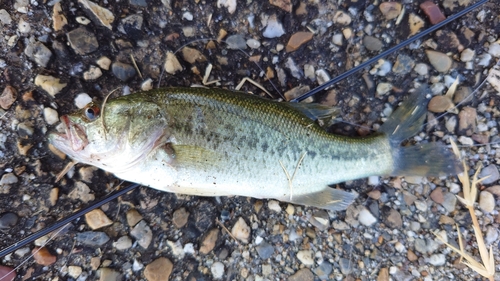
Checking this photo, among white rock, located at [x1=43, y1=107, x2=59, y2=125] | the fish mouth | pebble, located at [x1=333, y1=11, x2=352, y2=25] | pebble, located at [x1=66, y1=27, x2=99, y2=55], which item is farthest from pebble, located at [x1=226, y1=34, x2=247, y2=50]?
white rock, located at [x1=43, y1=107, x2=59, y2=125]

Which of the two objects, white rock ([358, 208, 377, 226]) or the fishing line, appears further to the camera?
white rock ([358, 208, 377, 226])

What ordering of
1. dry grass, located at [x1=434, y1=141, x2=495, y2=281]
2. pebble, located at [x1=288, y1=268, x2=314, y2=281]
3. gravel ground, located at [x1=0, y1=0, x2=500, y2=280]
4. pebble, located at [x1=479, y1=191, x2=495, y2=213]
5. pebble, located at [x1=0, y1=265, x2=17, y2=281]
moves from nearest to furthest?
1. dry grass, located at [x1=434, y1=141, x2=495, y2=281]
2. pebble, located at [x1=0, y1=265, x2=17, y2=281]
3. gravel ground, located at [x1=0, y1=0, x2=500, y2=280]
4. pebble, located at [x1=288, y1=268, x2=314, y2=281]
5. pebble, located at [x1=479, y1=191, x2=495, y2=213]

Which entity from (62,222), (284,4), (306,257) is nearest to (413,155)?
(306,257)

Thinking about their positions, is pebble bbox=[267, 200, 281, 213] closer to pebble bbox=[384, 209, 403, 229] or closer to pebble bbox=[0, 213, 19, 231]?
pebble bbox=[384, 209, 403, 229]

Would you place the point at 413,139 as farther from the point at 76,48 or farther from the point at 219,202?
the point at 76,48

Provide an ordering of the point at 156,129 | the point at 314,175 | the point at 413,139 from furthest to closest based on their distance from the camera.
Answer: the point at 413,139
the point at 314,175
the point at 156,129

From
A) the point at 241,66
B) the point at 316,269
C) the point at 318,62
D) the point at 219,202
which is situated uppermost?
the point at 318,62

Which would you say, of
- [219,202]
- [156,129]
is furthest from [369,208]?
[156,129]

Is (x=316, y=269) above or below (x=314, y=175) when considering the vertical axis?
below
